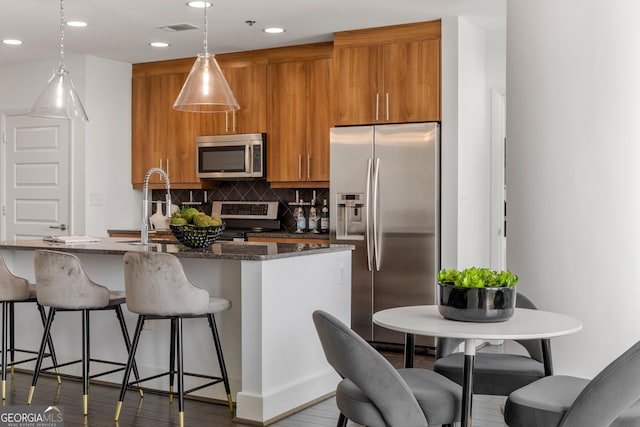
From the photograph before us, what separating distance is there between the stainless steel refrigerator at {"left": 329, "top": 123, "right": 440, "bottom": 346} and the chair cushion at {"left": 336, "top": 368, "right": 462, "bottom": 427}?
9.92ft

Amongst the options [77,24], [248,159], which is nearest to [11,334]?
[77,24]

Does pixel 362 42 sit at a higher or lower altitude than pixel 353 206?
higher

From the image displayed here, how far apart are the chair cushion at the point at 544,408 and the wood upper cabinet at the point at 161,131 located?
16.3 ft

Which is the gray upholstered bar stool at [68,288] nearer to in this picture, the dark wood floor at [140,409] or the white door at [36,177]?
the dark wood floor at [140,409]

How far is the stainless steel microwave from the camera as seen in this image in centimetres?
682

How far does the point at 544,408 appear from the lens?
8.45 ft

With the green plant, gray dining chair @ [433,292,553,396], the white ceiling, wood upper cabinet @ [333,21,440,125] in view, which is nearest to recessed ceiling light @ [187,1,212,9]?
the white ceiling

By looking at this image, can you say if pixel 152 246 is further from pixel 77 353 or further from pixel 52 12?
pixel 52 12

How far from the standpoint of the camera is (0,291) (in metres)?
4.34

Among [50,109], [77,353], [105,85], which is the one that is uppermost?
[105,85]

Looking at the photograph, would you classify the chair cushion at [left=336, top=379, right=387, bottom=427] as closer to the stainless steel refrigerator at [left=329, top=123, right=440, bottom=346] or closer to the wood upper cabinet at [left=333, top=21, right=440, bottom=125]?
the stainless steel refrigerator at [left=329, top=123, right=440, bottom=346]

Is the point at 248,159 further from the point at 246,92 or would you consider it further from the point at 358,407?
the point at 358,407

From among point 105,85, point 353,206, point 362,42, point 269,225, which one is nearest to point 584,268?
point 353,206

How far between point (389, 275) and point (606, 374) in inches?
140
